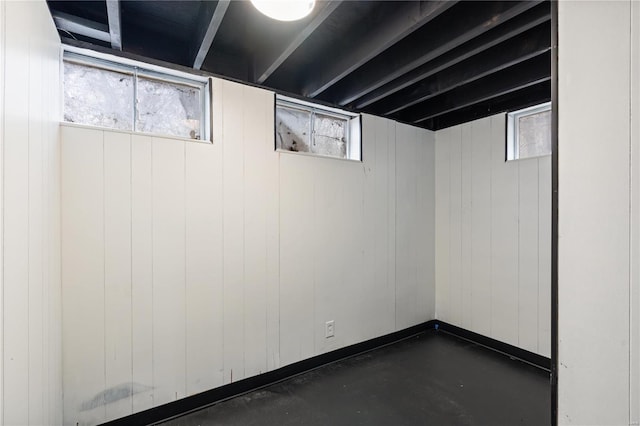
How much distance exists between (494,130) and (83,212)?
11.1ft

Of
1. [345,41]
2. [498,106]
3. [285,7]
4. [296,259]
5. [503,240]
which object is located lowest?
[296,259]

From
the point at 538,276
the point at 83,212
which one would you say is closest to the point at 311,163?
the point at 83,212

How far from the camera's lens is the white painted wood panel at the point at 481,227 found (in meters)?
2.97

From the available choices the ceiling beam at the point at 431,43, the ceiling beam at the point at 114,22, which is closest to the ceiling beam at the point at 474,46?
the ceiling beam at the point at 431,43

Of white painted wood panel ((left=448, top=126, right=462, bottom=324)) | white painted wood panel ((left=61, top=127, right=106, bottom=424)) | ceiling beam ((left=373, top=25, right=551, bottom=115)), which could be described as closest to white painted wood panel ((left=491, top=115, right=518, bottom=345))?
white painted wood panel ((left=448, top=126, right=462, bottom=324))

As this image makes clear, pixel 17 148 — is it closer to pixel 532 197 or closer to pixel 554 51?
pixel 554 51

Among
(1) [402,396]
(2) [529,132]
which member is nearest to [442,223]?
(2) [529,132]

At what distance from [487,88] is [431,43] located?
3.13ft

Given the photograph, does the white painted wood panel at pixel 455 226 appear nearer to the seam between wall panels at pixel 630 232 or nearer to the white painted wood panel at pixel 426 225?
the white painted wood panel at pixel 426 225

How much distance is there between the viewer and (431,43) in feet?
6.27

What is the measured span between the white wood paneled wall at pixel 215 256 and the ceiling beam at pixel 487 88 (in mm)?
356

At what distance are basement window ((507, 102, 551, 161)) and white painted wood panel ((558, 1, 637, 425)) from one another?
2166 millimetres

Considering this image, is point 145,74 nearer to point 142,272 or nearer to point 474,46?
point 142,272

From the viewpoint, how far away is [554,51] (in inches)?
34.1
